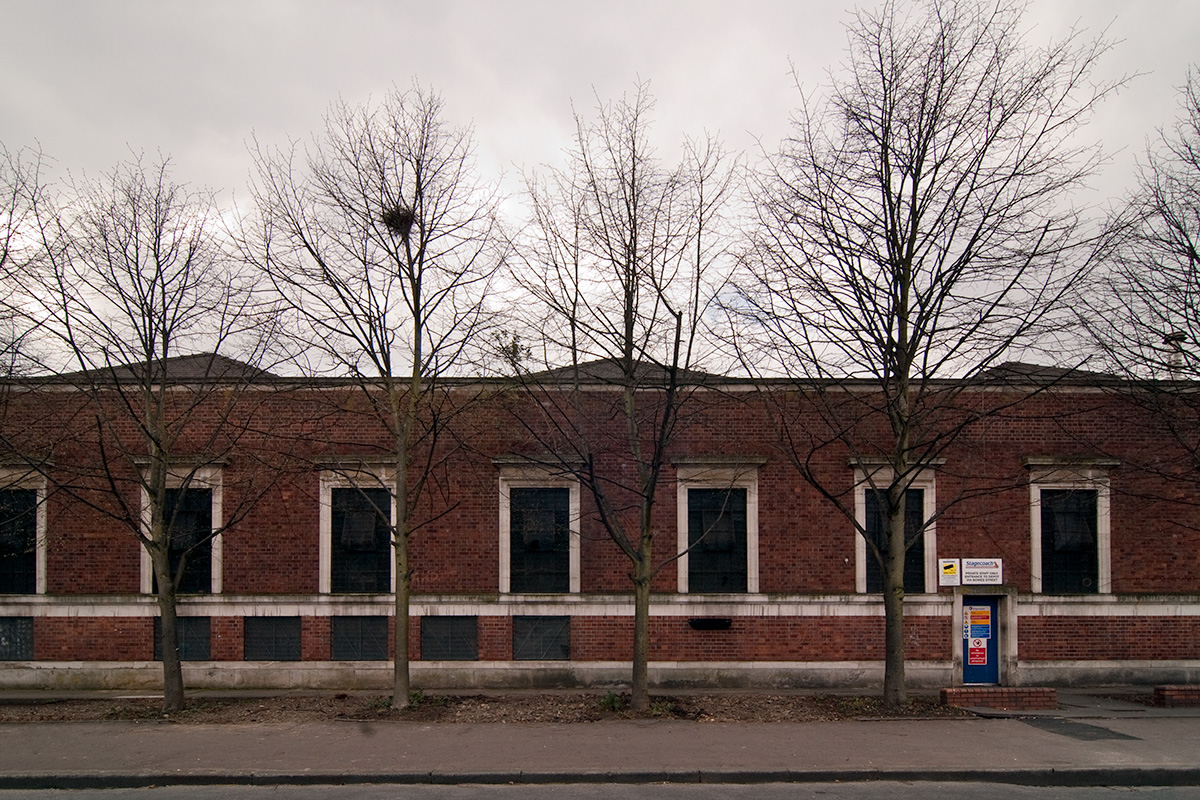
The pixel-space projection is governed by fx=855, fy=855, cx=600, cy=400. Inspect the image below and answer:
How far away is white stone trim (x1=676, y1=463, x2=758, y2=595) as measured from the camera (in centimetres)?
1588

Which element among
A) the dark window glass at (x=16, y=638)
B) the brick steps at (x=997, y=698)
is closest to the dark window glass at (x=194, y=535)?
the dark window glass at (x=16, y=638)

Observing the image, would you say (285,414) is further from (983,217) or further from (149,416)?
(983,217)

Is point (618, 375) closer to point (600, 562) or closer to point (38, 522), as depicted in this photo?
point (600, 562)

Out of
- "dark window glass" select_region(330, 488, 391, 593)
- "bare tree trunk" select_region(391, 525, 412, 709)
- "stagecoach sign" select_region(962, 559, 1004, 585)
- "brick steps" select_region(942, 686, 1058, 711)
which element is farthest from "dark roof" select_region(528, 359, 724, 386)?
"brick steps" select_region(942, 686, 1058, 711)

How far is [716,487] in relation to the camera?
52.5 feet

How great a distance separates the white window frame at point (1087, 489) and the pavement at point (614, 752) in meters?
3.60

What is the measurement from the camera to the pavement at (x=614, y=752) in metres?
9.65

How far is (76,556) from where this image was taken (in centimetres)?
1590

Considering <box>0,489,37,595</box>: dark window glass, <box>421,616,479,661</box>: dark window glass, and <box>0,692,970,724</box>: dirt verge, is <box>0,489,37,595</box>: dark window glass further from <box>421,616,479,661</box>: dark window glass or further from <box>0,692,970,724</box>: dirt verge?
<box>421,616,479,661</box>: dark window glass

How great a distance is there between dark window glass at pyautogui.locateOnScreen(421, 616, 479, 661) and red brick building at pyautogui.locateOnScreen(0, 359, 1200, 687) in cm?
4

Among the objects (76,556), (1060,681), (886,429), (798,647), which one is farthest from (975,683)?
(76,556)

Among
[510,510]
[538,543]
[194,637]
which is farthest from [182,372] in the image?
[538,543]

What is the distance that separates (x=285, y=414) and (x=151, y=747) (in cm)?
655

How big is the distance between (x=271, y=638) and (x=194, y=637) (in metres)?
1.47
